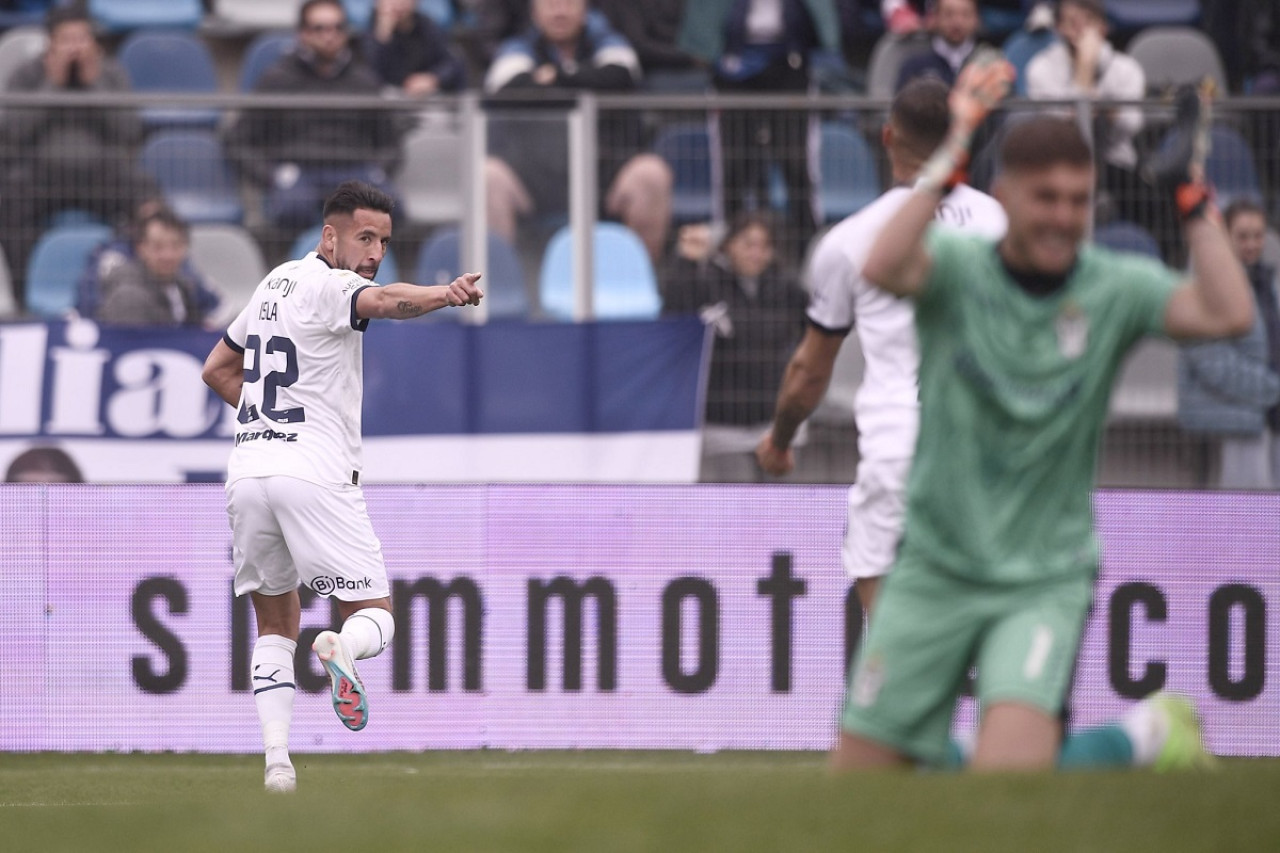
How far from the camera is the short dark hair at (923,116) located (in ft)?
20.9

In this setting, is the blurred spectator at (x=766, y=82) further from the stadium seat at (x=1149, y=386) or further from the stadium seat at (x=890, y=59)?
the stadium seat at (x=1149, y=386)

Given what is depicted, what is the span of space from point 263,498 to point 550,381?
3153mm

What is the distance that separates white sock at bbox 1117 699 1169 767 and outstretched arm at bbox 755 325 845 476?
211 centimetres

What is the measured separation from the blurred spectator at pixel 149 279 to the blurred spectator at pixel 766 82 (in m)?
3.13

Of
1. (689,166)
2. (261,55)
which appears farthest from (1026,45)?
(261,55)

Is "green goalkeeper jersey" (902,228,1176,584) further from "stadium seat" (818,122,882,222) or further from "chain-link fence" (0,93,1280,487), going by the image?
"stadium seat" (818,122,882,222)

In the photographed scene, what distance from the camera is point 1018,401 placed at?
468 centimetres

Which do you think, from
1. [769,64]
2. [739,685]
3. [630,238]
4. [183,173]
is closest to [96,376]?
[183,173]

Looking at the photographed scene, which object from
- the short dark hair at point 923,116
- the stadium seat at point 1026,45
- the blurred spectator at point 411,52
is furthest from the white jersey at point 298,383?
the stadium seat at point 1026,45

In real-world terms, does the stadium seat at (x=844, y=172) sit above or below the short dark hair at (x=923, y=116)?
above

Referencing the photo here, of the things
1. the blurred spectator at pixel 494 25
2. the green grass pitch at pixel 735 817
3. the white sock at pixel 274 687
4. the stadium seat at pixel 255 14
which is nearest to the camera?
the green grass pitch at pixel 735 817

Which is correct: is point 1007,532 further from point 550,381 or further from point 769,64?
point 769,64

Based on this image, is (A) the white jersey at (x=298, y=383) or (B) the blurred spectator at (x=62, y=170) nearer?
(A) the white jersey at (x=298, y=383)

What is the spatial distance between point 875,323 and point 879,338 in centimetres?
5
